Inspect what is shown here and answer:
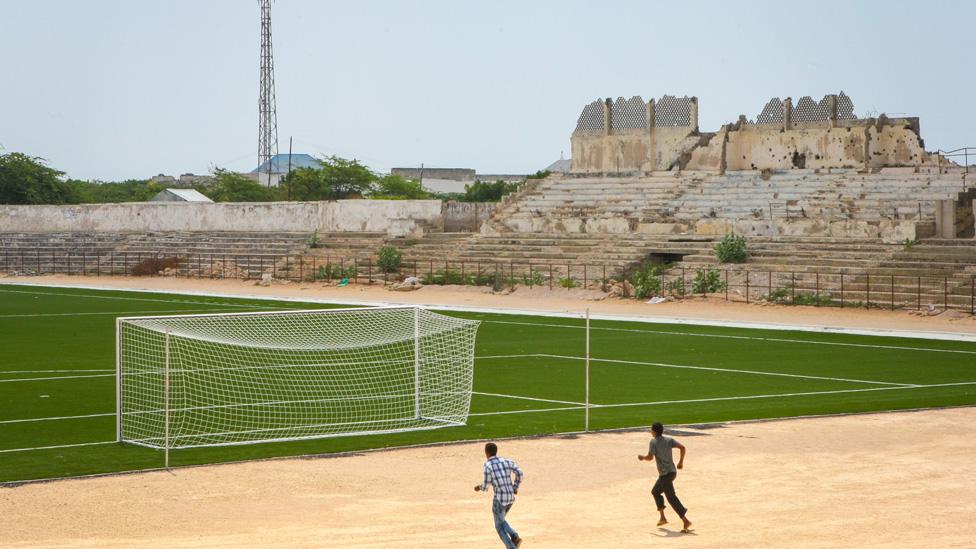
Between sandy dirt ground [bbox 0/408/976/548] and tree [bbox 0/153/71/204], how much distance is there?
75.4m

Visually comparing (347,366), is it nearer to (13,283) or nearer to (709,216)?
(709,216)

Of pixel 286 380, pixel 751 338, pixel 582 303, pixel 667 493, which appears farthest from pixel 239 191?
pixel 667 493

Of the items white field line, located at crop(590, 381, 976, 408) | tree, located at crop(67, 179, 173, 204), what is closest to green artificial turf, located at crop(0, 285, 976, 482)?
white field line, located at crop(590, 381, 976, 408)

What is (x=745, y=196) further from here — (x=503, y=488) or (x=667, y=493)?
(x=503, y=488)

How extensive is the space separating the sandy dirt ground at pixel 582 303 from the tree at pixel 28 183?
2781cm

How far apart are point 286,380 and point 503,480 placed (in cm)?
1446

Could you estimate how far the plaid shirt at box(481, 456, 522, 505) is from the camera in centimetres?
1212

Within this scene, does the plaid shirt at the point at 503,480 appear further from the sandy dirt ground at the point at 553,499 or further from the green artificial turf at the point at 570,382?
the green artificial turf at the point at 570,382

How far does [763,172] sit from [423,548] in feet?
155

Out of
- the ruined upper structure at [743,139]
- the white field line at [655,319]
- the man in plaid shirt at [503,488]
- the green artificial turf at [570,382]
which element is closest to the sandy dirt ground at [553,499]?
the man in plaid shirt at [503,488]

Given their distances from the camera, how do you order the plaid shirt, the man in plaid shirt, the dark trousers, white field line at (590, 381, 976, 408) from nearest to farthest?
1. the man in plaid shirt
2. the plaid shirt
3. the dark trousers
4. white field line at (590, 381, 976, 408)

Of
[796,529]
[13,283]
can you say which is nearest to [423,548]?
[796,529]

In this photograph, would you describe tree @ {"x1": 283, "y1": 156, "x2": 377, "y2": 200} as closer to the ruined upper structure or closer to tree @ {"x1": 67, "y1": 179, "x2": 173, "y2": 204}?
tree @ {"x1": 67, "y1": 179, "x2": 173, "y2": 204}

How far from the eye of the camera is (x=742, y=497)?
15.1m
